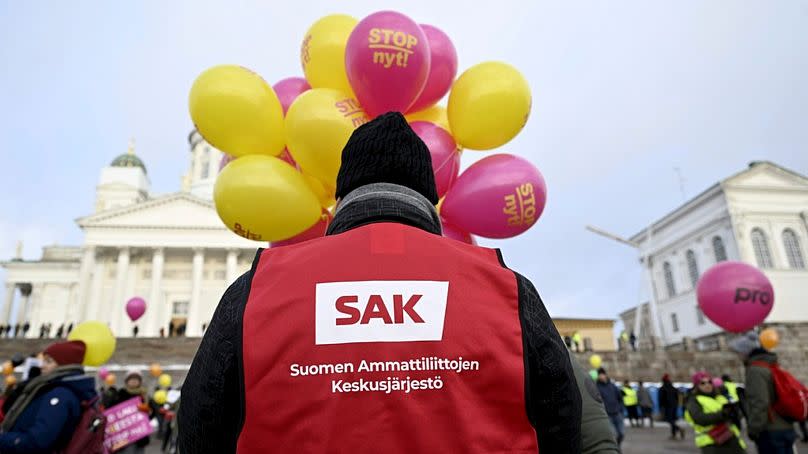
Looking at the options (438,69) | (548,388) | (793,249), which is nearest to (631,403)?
(438,69)

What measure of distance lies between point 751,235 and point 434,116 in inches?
1487

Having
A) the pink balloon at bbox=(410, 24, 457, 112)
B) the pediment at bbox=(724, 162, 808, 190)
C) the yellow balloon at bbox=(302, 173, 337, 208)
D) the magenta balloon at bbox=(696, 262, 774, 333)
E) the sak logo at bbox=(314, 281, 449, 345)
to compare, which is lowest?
the sak logo at bbox=(314, 281, 449, 345)

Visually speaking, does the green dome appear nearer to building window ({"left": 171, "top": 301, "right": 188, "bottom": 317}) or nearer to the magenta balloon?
building window ({"left": 171, "top": 301, "right": 188, "bottom": 317})

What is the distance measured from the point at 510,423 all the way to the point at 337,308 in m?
0.50

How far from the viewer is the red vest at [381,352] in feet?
3.93

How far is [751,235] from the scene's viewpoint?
34.9 m

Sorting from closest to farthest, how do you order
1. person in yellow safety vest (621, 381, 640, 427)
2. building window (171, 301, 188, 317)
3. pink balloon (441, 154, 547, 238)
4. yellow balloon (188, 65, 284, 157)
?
yellow balloon (188, 65, 284, 157) < pink balloon (441, 154, 547, 238) < person in yellow safety vest (621, 381, 640, 427) < building window (171, 301, 188, 317)

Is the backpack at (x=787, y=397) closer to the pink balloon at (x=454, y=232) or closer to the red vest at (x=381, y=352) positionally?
the pink balloon at (x=454, y=232)

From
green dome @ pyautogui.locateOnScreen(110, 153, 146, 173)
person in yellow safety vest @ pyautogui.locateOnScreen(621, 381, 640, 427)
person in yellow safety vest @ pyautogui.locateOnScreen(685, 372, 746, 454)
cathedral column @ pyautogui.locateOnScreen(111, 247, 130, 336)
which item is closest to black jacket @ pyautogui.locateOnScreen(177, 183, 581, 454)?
person in yellow safety vest @ pyautogui.locateOnScreen(685, 372, 746, 454)

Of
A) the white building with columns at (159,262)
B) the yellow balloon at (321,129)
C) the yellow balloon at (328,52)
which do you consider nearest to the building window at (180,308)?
the white building with columns at (159,262)

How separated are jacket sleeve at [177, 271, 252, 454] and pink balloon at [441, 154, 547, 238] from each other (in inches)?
122

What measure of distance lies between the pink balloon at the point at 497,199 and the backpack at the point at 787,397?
2672 mm

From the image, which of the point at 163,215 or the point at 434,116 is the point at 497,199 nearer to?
the point at 434,116

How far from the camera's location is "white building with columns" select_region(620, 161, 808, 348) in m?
34.3
